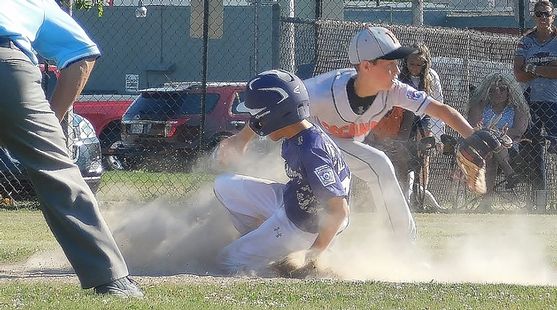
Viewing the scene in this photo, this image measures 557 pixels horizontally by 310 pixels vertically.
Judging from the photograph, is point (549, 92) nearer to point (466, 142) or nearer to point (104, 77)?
point (466, 142)

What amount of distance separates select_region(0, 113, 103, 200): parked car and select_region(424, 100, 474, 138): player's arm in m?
5.50

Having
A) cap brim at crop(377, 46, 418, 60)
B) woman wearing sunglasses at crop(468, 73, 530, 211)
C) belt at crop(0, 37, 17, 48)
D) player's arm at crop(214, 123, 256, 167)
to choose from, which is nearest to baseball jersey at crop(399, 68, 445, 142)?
woman wearing sunglasses at crop(468, 73, 530, 211)

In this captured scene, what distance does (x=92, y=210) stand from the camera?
5.30 metres

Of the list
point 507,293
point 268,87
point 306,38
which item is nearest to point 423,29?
point 306,38

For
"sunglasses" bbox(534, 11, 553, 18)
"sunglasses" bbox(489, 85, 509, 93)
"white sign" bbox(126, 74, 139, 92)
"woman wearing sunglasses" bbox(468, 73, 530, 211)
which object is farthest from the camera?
"white sign" bbox(126, 74, 139, 92)

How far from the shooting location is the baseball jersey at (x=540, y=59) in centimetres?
1213

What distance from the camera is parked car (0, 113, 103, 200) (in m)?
12.2

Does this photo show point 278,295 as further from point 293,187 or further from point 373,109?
point 373,109

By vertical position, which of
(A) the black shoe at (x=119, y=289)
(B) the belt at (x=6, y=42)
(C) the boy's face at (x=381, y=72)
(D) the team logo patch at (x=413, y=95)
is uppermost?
(B) the belt at (x=6, y=42)

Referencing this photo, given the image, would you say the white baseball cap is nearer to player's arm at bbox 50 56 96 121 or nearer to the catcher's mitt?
the catcher's mitt

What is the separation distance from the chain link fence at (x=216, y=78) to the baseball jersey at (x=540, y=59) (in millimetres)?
687

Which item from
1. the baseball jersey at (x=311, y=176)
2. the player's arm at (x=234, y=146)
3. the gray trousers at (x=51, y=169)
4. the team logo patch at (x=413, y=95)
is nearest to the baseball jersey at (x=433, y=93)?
the team logo patch at (x=413, y=95)

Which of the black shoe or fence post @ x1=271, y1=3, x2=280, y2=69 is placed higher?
fence post @ x1=271, y1=3, x2=280, y2=69

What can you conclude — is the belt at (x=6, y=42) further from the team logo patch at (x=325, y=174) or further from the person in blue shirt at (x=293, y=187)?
the team logo patch at (x=325, y=174)
